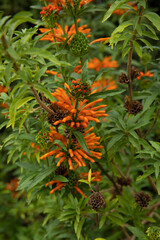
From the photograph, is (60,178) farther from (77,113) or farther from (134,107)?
(134,107)

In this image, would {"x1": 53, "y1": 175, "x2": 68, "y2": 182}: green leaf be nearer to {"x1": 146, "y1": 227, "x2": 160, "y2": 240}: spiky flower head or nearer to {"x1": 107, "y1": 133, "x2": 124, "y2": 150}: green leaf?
{"x1": 107, "y1": 133, "x2": 124, "y2": 150}: green leaf

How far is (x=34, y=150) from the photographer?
0.96m

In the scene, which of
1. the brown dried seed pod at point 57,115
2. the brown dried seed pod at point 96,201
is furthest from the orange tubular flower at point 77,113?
the brown dried seed pod at point 96,201

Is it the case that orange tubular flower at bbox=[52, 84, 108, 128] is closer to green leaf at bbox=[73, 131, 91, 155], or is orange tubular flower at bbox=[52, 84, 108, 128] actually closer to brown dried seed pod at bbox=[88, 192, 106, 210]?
green leaf at bbox=[73, 131, 91, 155]

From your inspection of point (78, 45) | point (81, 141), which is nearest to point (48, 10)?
point (78, 45)

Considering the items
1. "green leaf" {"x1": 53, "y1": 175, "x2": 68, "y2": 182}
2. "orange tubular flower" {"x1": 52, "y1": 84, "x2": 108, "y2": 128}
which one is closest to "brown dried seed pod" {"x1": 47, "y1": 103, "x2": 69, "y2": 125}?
"orange tubular flower" {"x1": 52, "y1": 84, "x2": 108, "y2": 128}

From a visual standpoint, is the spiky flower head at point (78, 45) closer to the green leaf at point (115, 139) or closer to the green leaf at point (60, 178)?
the green leaf at point (115, 139)

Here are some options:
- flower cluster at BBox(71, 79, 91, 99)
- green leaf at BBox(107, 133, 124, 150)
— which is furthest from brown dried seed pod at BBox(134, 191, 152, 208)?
flower cluster at BBox(71, 79, 91, 99)

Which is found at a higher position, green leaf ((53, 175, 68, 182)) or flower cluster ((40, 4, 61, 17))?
flower cluster ((40, 4, 61, 17))

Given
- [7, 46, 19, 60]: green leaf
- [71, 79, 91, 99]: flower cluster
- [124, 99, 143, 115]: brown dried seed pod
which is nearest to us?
[7, 46, 19, 60]: green leaf

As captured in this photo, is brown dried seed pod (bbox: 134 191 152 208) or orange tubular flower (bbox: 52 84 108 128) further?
brown dried seed pod (bbox: 134 191 152 208)

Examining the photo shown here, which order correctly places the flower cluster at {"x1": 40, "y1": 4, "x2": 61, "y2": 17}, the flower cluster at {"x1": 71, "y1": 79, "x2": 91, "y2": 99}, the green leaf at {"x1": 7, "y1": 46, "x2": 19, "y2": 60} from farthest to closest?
the flower cluster at {"x1": 40, "y1": 4, "x2": 61, "y2": 17}, the flower cluster at {"x1": 71, "y1": 79, "x2": 91, "y2": 99}, the green leaf at {"x1": 7, "y1": 46, "x2": 19, "y2": 60}

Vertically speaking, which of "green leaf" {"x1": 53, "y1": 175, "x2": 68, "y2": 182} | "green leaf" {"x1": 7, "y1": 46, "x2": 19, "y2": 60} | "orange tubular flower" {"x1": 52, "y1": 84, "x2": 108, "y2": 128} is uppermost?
"green leaf" {"x1": 7, "y1": 46, "x2": 19, "y2": 60}


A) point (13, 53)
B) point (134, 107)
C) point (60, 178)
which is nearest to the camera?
point (13, 53)
